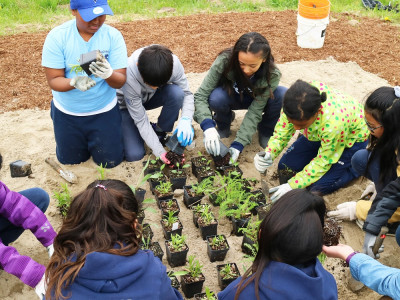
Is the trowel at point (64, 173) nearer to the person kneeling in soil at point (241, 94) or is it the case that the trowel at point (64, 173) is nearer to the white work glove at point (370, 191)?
the person kneeling in soil at point (241, 94)

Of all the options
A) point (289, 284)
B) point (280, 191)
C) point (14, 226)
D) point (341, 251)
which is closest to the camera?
point (289, 284)

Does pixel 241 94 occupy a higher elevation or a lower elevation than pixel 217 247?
higher

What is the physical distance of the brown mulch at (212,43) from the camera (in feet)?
16.8

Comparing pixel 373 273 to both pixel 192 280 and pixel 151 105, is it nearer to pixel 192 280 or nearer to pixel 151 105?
pixel 192 280

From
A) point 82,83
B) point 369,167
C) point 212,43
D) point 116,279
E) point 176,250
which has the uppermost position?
point 82,83

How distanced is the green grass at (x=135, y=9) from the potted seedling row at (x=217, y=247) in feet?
15.6

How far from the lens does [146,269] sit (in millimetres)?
1920

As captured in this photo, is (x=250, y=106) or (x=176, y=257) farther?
(x=250, y=106)

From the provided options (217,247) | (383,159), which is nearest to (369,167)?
(383,159)

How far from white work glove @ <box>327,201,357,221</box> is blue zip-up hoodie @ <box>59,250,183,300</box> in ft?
6.24

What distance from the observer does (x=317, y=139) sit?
355cm

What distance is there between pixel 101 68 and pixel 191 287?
171 centimetres

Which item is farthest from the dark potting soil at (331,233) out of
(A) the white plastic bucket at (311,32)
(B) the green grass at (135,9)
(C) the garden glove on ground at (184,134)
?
(B) the green grass at (135,9)

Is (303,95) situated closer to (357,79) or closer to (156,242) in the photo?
(156,242)
